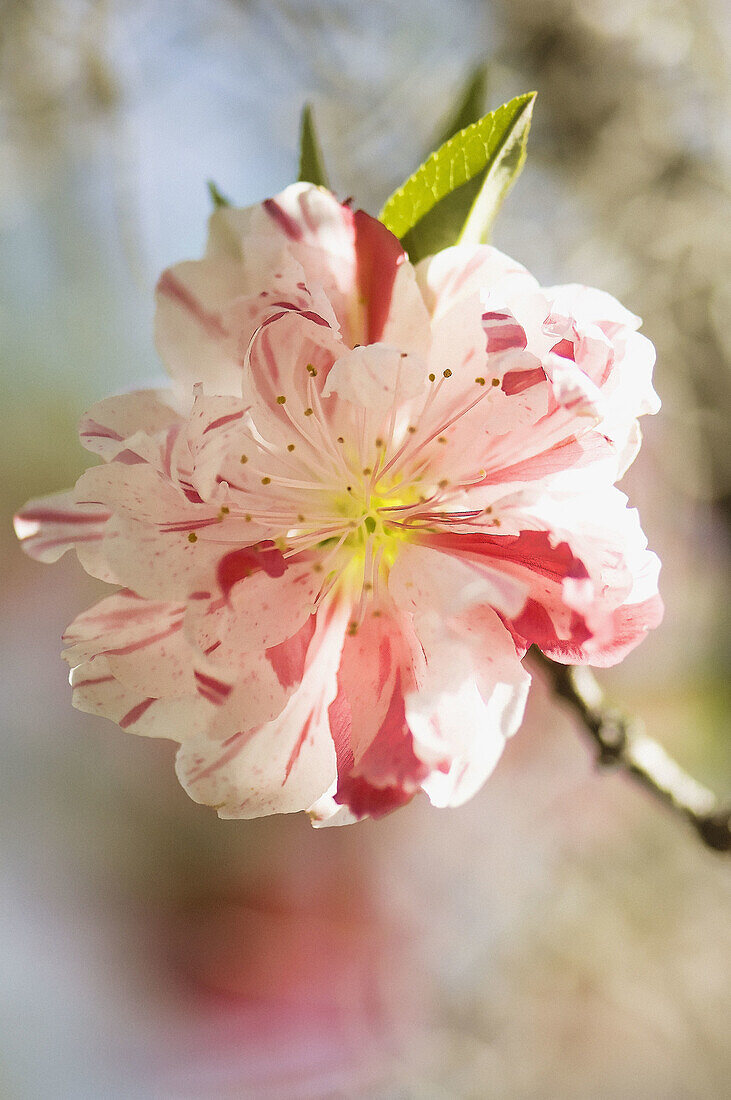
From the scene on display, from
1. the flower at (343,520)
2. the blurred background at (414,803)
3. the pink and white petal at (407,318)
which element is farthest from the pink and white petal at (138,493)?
the blurred background at (414,803)

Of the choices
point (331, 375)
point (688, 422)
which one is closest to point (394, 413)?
point (331, 375)

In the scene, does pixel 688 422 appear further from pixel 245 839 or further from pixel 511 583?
pixel 511 583

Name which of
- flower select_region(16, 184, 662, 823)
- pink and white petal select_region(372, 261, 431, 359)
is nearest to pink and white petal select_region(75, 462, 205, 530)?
flower select_region(16, 184, 662, 823)

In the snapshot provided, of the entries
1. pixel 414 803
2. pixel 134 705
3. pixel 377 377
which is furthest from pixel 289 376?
pixel 414 803

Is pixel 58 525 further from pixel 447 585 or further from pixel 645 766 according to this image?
pixel 645 766

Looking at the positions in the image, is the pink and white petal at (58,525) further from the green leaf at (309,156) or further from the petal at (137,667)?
the green leaf at (309,156)

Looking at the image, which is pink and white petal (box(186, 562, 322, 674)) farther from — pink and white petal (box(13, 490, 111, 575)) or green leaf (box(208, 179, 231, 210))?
green leaf (box(208, 179, 231, 210))

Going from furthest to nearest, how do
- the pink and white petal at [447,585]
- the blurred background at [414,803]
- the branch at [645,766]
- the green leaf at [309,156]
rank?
the blurred background at [414,803] → the branch at [645,766] → the green leaf at [309,156] → the pink and white petal at [447,585]
